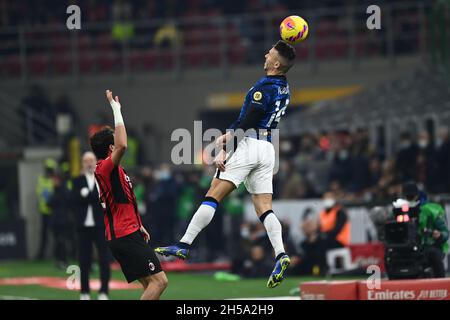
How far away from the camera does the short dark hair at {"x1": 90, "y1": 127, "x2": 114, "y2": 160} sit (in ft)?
39.6

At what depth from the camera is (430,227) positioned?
1571 centimetres

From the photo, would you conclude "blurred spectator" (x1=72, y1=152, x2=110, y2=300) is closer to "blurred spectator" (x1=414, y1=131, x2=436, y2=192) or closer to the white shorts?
the white shorts

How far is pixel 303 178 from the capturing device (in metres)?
25.2

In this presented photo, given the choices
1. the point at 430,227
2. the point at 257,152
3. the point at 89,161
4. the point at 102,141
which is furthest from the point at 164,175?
the point at 102,141

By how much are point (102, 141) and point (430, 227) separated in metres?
5.43

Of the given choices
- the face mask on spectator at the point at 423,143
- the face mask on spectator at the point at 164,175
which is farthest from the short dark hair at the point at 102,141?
the face mask on spectator at the point at 164,175

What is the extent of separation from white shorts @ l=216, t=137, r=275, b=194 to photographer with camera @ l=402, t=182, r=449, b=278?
3.11m

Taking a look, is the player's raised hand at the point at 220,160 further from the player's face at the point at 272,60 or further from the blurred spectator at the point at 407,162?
the blurred spectator at the point at 407,162

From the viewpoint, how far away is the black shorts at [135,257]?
1192 centimetres

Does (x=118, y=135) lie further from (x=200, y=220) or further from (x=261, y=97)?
(x=261, y=97)

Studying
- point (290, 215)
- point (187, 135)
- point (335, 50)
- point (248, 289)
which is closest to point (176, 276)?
point (290, 215)

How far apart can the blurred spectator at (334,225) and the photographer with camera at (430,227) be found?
5453 mm

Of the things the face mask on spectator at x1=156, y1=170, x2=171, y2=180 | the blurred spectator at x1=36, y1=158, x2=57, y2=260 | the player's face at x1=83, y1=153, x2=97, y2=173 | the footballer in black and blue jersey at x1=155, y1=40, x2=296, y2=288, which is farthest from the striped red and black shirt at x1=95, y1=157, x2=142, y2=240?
the blurred spectator at x1=36, y1=158, x2=57, y2=260
